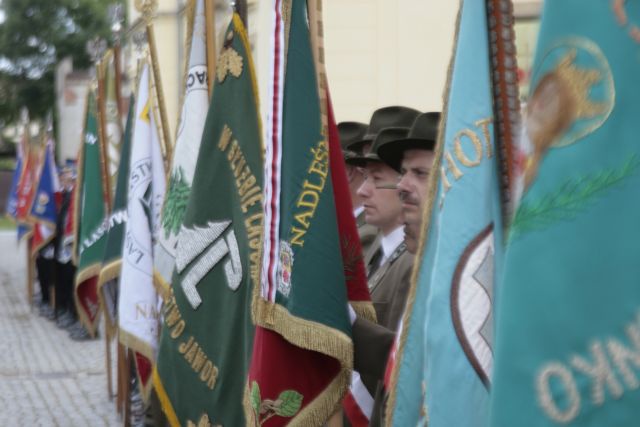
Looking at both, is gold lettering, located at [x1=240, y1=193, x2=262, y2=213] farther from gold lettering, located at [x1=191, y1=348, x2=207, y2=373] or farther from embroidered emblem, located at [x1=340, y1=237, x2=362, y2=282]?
gold lettering, located at [x1=191, y1=348, x2=207, y2=373]

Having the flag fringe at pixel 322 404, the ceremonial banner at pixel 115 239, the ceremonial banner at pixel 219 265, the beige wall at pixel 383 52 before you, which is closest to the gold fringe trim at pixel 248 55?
the ceremonial banner at pixel 219 265

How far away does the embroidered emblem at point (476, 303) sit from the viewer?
2.10 metres

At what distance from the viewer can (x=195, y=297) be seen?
3994 millimetres

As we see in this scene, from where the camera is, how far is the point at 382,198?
14.5 ft

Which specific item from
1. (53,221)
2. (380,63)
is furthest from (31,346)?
(380,63)

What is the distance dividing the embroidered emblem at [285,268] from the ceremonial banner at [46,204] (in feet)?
35.9

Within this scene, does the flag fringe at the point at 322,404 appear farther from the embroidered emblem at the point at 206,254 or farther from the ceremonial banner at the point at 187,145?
the ceremonial banner at the point at 187,145

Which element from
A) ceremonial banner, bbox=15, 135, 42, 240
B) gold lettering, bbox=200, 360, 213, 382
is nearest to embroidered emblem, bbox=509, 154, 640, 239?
gold lettering, bbox=200, 360, 213, 382

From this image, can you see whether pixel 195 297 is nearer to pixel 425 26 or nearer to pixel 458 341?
pixel 458 341

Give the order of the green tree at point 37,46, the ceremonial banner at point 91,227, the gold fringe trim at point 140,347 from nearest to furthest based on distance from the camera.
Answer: the gold fringe trim at point 140,347 → the ceremonial banner at point 91,227 → the green tree at point 37,46

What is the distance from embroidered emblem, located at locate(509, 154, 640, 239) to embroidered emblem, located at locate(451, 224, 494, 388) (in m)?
0.58

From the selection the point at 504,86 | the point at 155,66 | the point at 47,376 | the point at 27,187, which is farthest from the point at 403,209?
the point at 27,187

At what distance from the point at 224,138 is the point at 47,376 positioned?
20.5ft

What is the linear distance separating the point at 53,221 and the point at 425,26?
→ 527 centimetres
